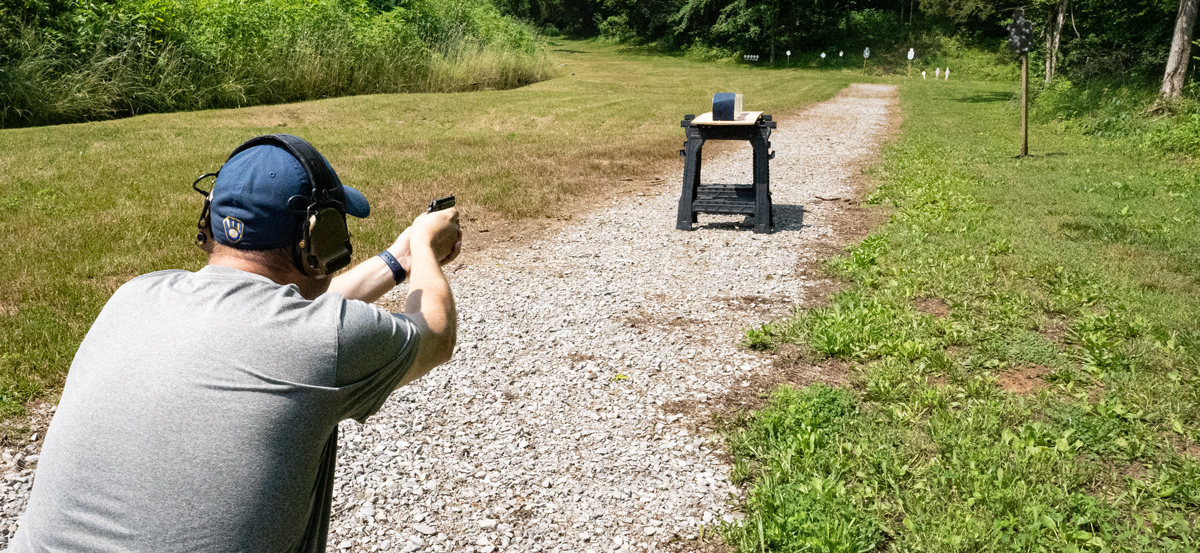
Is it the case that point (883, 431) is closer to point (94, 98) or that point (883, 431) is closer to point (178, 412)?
point (178, 412)

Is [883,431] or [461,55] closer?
[883,431]

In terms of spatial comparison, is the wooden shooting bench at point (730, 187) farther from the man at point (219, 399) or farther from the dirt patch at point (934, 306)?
the man at point (219, 399)

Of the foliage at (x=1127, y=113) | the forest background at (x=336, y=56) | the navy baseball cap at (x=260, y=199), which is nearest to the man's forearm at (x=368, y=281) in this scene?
the navy baseball cap at (x=260, y=199)

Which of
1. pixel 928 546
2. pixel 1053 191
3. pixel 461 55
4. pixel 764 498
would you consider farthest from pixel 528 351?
pixel 461 55

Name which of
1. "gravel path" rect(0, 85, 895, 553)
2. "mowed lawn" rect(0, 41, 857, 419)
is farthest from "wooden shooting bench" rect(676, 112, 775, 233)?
"mowed lawn" rect(0, 41, 857, 419)

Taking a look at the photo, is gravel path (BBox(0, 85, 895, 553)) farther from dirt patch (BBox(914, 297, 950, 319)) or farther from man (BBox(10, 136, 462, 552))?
man (BBox(10, 136, 462, 552))

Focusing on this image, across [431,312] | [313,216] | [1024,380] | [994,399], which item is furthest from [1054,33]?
[313,216]

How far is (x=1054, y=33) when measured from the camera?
2394 centimetres

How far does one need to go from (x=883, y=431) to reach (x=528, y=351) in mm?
2197

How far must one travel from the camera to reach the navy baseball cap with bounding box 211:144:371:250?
1.91 m

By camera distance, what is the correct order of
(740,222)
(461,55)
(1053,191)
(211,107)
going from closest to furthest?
A: (740,222), (1053,191), (211,107), (461,55)

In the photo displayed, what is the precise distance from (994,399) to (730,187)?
484cm

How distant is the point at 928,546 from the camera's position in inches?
127

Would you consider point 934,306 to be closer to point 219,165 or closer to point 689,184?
point 689,184
